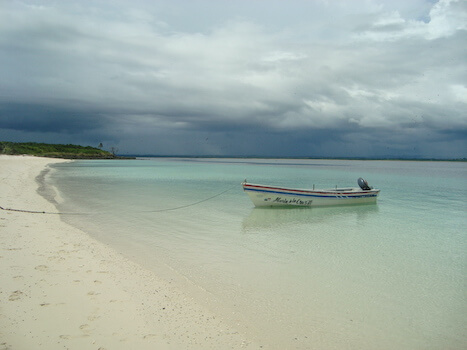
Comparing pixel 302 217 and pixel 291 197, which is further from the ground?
pixel 291 197

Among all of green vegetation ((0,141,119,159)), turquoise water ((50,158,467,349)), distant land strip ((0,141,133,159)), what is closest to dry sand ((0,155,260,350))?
turquoise water ((50,158,467,349))

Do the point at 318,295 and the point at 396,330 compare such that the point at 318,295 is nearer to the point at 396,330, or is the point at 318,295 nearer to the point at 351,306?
the point at 351,306

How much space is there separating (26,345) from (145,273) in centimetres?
325

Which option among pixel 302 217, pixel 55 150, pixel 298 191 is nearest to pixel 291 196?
pixel 298 191

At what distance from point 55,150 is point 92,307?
12746 cm

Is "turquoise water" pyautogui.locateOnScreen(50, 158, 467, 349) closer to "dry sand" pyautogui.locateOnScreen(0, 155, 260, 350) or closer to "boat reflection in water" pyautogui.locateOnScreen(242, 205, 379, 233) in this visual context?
"boat reflection in water" pyautogui.locateOnScreen(242, 205, 379, 233)

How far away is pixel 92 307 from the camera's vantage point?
5.10 m

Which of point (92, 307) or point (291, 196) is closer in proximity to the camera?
point (92, 307)

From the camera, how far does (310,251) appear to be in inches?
402

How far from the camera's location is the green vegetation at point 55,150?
9456 centimetres

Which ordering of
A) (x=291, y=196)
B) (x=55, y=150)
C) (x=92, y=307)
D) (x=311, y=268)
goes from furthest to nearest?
(x=55, y=150) → (x=291, y=196) → (x=311, y=268) → (x=92, y=307)

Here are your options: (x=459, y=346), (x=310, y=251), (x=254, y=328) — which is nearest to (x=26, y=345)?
(x=254, y=328)

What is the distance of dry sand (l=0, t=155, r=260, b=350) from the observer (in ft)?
14.0

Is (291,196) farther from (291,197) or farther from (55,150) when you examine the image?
(55,150)
